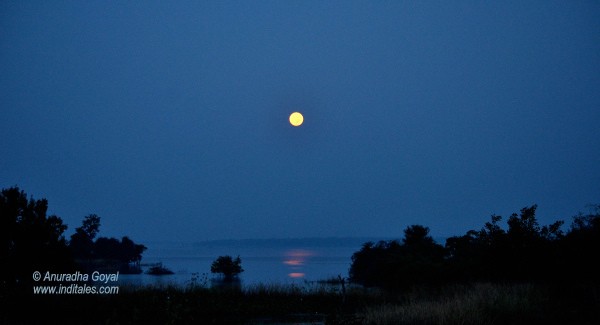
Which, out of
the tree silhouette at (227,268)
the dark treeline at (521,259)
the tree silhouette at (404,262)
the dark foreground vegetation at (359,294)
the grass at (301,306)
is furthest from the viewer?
the tree silhouette at (227,268)

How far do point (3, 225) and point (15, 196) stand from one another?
4.87 feet

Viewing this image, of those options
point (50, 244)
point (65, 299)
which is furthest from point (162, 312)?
point (50, 244)

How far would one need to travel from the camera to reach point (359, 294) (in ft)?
95.2

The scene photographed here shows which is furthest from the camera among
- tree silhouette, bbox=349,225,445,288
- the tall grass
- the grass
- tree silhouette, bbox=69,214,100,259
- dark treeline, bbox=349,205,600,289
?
tree silhouette, bbox=69,214,100,259

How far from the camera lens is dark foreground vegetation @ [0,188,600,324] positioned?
16.5 m

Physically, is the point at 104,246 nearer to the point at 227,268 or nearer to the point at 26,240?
the point at 227,268

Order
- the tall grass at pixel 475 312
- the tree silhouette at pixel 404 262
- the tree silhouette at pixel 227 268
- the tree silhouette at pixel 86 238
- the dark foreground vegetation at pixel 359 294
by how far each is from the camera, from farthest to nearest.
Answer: the tree silhouette at pixel 86 238 → the tree silhouette at pixel 227 268 → the tree silhouette at pixel 404 262 → the dark foreground vegetation at pixel 359 294 → the tall grass at pixel 475 312

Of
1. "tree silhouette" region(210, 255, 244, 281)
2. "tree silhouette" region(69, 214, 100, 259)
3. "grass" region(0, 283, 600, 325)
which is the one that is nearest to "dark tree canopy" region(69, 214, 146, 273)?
"tree silhouette" region(69, 214, 100, 259)

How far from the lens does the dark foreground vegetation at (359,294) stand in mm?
16547

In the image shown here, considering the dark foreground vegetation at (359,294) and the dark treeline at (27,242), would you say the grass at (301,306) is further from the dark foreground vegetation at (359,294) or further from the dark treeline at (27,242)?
the dark treeline at (27,242)

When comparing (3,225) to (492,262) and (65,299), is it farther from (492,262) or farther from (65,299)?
(492,262)

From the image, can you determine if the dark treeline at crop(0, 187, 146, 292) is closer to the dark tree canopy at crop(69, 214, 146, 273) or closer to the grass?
the grass

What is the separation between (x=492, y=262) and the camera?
91.2 feet

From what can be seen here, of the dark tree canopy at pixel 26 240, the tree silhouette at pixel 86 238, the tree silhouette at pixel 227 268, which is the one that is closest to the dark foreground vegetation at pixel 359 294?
the dark tree canopy at pixel 26 240
